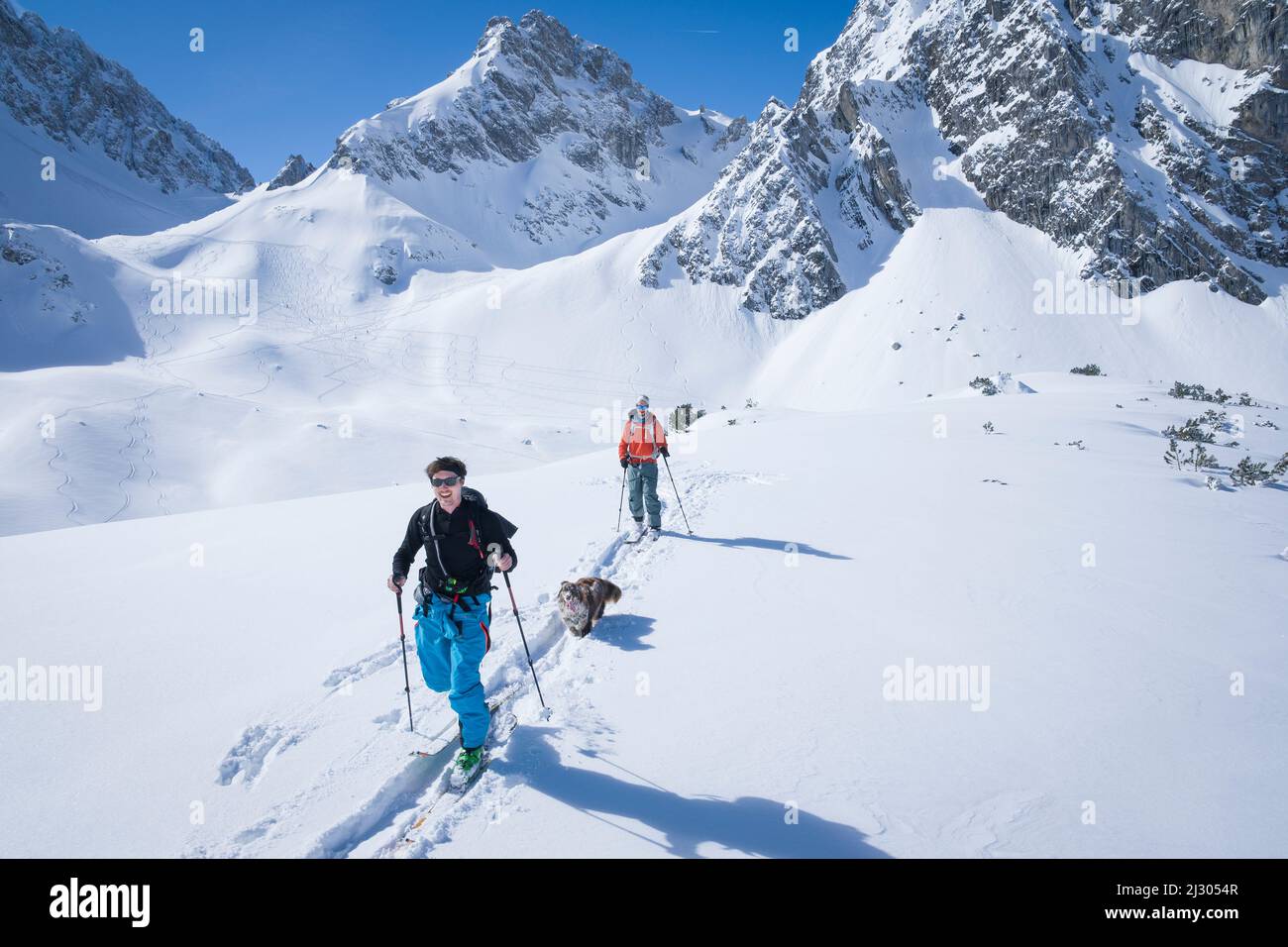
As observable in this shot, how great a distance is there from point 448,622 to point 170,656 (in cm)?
332

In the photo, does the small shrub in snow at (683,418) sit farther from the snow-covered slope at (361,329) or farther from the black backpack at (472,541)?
the black backpack at (472,541)

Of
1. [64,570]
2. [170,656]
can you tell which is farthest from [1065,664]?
[64,570]

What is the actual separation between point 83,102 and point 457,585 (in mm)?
178849

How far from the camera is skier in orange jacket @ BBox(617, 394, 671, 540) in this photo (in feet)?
30.8

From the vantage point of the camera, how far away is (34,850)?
129 inches

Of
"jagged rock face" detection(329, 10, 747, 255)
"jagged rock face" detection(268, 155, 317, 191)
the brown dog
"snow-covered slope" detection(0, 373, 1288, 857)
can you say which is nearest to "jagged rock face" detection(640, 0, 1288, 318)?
"jagged rock face" detection(329, 10, 747, 255)

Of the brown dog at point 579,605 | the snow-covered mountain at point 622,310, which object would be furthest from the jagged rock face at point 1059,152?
the brown dog at point 579,605

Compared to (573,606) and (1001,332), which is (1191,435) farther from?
(1001,332)

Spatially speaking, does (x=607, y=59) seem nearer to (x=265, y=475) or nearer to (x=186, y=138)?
(x=186, y=138)

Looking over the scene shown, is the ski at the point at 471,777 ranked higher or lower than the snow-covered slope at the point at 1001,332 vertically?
lower

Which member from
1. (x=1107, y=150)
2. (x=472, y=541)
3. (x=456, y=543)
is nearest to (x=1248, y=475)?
(x=472, y=541)

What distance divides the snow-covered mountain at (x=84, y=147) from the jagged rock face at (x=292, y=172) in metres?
15.1

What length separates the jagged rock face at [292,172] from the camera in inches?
4395

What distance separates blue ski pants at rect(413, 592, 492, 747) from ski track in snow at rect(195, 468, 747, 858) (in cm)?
31
